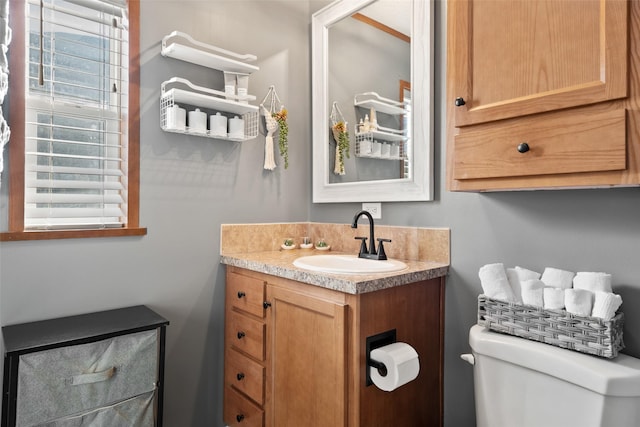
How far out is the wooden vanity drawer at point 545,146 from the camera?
95 cm

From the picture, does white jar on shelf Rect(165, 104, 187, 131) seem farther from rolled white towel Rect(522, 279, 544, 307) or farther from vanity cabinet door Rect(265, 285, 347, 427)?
rolled white towel Rect(522, 279, 544, 307)

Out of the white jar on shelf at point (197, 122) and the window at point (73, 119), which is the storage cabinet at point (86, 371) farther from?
the white jar on shelf at point (197, 122)

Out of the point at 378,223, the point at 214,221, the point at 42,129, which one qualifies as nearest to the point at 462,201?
the point at 378,223

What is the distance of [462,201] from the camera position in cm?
159

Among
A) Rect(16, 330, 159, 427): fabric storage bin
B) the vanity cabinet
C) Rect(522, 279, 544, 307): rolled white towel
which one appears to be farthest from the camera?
Rect(16, 330, 159, 427): fabric storage bin

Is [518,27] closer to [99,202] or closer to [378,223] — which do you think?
[378,223]

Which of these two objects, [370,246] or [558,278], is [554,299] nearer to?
[558,278]

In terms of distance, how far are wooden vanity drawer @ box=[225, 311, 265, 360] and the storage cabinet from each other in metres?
0.38

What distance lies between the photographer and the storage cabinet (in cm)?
127

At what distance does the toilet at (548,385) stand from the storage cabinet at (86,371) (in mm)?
1213

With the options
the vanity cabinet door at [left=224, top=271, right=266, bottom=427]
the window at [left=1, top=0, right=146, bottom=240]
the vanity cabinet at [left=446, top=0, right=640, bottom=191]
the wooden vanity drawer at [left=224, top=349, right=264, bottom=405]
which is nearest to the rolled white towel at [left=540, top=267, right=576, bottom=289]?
the vanity cabinet at [left=446, top=0, right=640, bottom=191]

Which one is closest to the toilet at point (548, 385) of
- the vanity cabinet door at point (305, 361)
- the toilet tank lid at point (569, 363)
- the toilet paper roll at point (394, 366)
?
the toilet tank lid at point (569, 363)

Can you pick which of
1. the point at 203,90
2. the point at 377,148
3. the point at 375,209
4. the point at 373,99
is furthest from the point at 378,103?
the point at 203,90

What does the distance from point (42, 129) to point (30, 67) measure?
25cm
